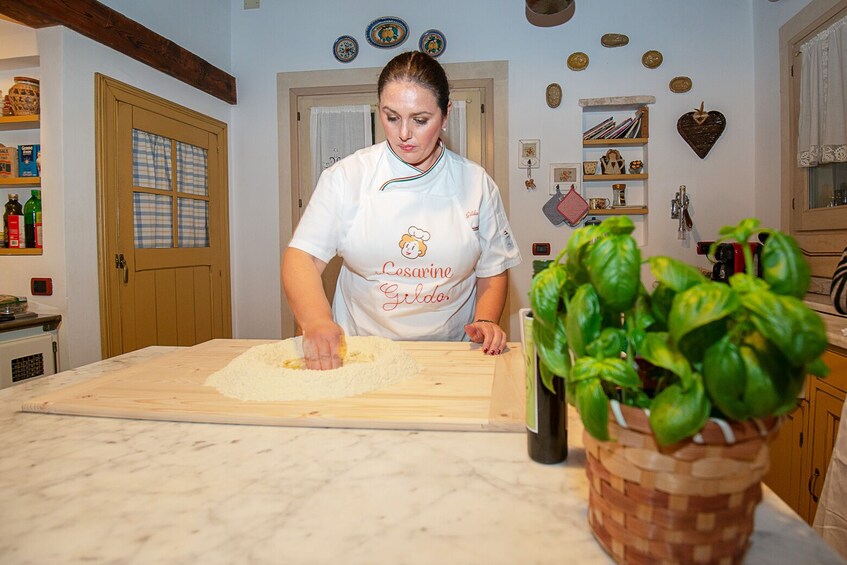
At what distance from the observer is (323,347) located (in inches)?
44.0

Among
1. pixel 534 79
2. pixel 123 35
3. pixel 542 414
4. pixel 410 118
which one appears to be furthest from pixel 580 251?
pixel 534 79

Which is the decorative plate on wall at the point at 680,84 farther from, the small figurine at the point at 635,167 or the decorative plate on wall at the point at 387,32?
the decorative plate on wall at the point at 387,32

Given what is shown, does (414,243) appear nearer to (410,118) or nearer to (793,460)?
(410,118)

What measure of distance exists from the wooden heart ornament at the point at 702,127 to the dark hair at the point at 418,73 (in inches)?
99.3

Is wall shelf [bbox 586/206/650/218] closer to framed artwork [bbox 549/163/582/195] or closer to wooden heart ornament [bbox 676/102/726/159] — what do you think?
framed artwork [bbox 549/163/582/195]

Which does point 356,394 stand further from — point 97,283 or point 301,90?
point 301,90

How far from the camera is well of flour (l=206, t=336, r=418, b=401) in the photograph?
36.9 inches

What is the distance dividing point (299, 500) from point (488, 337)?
0.77 metres

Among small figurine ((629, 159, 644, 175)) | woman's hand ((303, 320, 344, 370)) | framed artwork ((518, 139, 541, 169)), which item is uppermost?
framed artwork ((518, 139, 541, 169))

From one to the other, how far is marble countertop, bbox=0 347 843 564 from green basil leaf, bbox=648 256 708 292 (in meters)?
0.27

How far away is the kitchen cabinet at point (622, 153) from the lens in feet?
11.4

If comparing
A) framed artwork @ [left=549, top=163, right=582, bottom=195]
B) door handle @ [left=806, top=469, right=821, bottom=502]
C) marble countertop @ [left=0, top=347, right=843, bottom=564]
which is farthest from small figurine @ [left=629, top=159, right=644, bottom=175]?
marble countertop @ [left=0, top=347, right=843, bottom=564]

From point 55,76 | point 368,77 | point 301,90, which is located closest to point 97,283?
point 55,76

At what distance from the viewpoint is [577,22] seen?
11.5 ft
